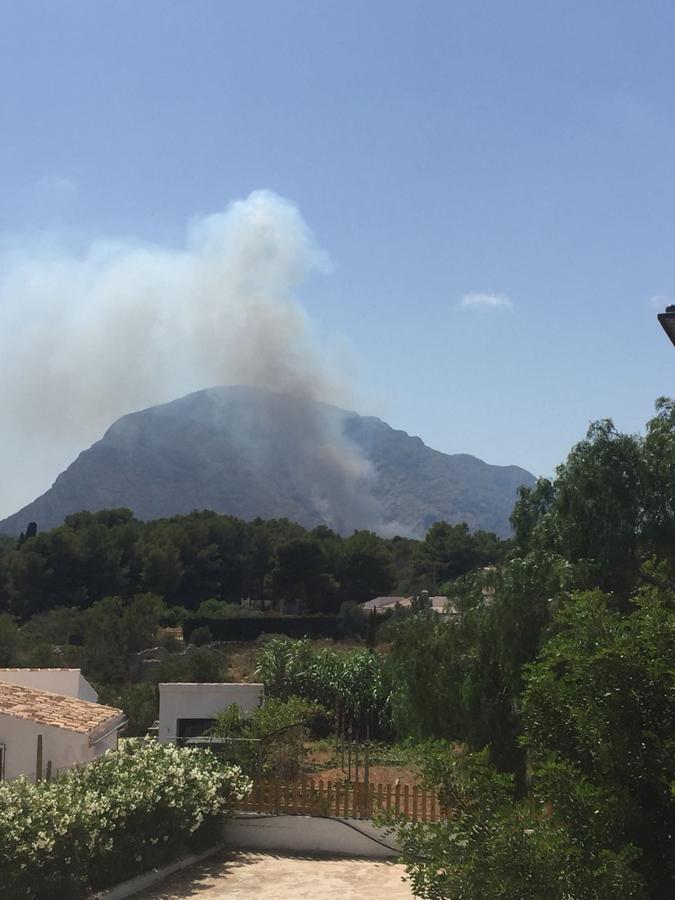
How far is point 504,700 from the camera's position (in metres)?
14.4

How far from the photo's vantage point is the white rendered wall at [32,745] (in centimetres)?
1377

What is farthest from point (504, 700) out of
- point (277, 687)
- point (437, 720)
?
point (277, 687)

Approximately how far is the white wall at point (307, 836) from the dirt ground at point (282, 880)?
251 millimetres

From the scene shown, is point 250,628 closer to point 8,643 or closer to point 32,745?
point 8,643

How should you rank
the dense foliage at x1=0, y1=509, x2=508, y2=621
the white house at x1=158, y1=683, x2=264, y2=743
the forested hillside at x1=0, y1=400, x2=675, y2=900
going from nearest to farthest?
the forested hillside at x1=0, y1=400, x2=675, y2=900
the white house at x1=158, y1=683, x2=264, y2=743
the dense foliage at x1=0, y1=509, x2=508, y2=621

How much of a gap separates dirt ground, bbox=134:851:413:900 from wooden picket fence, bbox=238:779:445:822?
599 mm

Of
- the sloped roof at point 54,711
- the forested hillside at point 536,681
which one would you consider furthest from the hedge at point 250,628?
the sloped roof at point 54,711

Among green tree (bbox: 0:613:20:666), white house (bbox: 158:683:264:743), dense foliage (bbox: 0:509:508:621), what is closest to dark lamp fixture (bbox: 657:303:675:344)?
white house (bbox: 158:683:264:743)

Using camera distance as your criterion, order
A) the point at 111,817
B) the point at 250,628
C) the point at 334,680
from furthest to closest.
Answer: the point at 250,628
the point at 334,680
the point at 111,817

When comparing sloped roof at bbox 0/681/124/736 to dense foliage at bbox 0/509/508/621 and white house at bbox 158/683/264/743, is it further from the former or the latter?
dense foliage at bbox 0/509/508/621

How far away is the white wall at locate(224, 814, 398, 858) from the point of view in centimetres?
1286

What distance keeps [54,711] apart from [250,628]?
44862mm

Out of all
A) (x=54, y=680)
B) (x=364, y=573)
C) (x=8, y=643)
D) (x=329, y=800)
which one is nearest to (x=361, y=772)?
(x=329, y=800)

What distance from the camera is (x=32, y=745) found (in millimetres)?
13852
